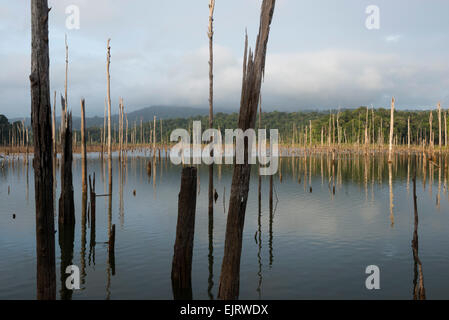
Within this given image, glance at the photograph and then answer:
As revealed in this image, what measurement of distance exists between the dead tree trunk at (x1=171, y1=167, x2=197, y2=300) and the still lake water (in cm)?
37

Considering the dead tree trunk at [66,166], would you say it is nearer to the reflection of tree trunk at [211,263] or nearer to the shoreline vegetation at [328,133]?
the reflection of tree trunk at [211,263]

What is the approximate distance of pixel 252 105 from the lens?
21.6 ft

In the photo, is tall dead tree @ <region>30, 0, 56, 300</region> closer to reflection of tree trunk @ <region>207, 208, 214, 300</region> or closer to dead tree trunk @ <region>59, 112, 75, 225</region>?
reflection of tree trunk @ <region>207, 208, 214, 300</region>

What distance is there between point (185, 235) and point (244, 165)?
11.2 ft

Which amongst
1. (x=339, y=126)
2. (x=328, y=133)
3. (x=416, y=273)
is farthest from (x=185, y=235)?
(x=339, y=126)

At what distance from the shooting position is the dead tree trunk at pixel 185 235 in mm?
9109

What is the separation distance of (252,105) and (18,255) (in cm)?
1087

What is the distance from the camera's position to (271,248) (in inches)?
547

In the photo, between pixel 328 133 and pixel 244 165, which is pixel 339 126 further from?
pixel 244 165

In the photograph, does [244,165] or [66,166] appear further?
[66,166]

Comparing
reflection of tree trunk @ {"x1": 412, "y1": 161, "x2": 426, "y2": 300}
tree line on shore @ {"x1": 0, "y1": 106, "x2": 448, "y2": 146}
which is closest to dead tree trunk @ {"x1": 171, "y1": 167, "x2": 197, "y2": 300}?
reflection of tree trunk @ {"x1": 412, "y1": 161, "x2": 426, "y2": 300}

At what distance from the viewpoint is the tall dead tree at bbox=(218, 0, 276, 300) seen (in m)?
6.59

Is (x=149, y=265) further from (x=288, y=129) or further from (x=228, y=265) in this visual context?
(x=288, y=129)
